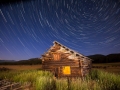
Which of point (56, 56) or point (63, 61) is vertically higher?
point (56, 56)

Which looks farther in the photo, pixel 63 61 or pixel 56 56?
pixel 56 56

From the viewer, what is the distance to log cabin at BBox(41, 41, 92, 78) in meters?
22.9

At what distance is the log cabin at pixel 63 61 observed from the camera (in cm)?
2289

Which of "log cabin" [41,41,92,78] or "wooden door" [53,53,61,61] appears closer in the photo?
"log cabin" [41,41,92,78]

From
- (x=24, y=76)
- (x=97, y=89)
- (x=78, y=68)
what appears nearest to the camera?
(x=97, y=89)

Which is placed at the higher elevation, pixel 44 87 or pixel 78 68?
pixel 78 68

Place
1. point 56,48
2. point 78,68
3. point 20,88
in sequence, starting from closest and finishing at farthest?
point 20,88, point 78,68, point 56,48

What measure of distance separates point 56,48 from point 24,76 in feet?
24.2

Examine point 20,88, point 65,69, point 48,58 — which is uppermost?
point 48,58

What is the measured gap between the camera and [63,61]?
2402 centimetres

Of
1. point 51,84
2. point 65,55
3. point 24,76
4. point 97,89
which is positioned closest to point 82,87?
point 97,89

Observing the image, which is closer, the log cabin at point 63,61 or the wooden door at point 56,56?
the log cabin at point 63,61

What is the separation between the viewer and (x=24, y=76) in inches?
787

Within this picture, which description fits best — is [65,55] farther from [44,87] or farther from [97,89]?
[97,89]
